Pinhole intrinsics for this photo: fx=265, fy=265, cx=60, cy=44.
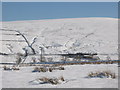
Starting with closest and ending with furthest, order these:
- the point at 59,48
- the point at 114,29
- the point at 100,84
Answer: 1. the point at 100,84
2. the point at 59,48
3. the point at 114,29

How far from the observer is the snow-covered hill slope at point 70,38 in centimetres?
2847

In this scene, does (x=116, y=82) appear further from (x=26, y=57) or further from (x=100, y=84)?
(x=26, y=57)

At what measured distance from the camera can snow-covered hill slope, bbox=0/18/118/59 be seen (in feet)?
93.4

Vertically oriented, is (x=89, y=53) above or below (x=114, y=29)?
below

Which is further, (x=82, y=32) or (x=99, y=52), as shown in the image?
(x=82, y=32)

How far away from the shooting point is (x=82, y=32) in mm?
36312

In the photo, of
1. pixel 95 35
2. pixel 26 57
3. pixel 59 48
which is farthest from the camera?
pixel 95 35

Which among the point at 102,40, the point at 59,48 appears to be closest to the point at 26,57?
the point at 59,48

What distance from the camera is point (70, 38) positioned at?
33.0m

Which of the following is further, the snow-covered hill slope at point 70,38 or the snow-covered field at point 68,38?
the snow-covered hill slope at point 70,38

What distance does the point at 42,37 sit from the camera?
110 ft

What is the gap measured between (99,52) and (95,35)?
8.22 meters

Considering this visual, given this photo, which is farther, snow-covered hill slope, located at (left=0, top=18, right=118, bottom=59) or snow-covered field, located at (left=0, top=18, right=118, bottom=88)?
snow-covered hill slope, located at (left=0, top=18, right=118, bottom=59)

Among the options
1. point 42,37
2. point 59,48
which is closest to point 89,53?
point 59,48
